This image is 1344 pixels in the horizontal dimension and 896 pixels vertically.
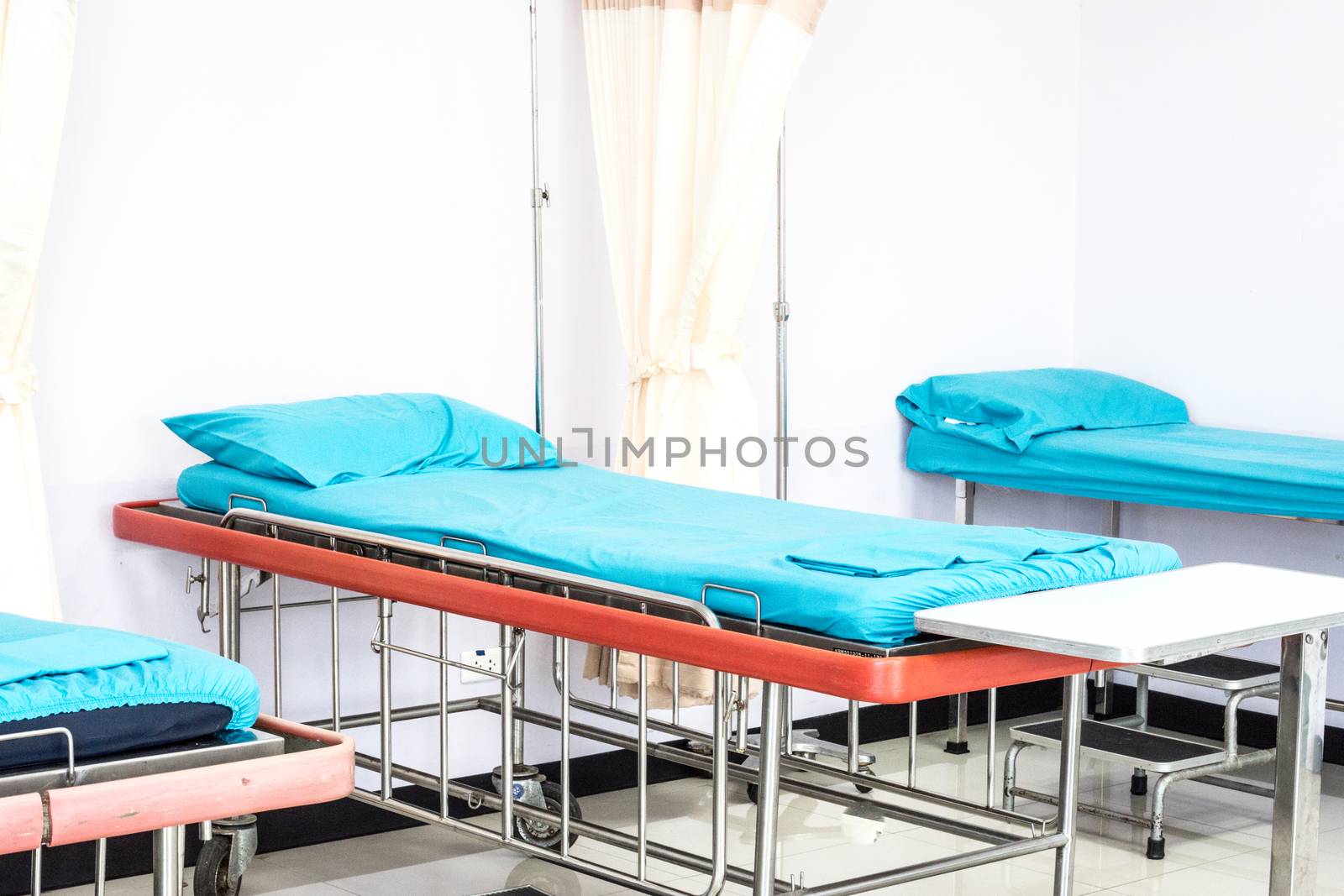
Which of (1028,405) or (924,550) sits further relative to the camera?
(1028,405)

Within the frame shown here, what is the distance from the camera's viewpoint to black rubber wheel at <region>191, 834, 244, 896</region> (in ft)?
9.48

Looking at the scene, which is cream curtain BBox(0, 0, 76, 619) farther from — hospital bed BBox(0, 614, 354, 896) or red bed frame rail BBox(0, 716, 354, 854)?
red bed frame rail BBox(0, 716, 354, 854)

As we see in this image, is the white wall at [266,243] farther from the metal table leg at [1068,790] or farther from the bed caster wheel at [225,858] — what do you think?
the metal table leg at [1068,790]

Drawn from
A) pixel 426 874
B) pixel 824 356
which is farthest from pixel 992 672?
pixel 824 356

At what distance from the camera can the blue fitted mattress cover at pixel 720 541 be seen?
2045 mm

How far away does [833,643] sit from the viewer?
1.98 m

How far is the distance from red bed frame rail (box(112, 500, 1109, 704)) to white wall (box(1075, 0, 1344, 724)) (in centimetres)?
257

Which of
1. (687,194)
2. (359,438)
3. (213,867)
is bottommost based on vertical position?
(213,867)

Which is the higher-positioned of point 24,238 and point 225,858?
point 24,238

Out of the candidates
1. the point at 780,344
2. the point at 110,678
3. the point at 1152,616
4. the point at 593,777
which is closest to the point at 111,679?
the point at 110,678

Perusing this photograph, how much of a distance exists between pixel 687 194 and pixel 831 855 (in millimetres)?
1607

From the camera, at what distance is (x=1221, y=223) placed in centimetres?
449

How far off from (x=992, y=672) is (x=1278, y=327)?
2.81 meters

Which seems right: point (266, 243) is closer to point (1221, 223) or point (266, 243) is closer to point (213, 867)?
point (213, 867)
